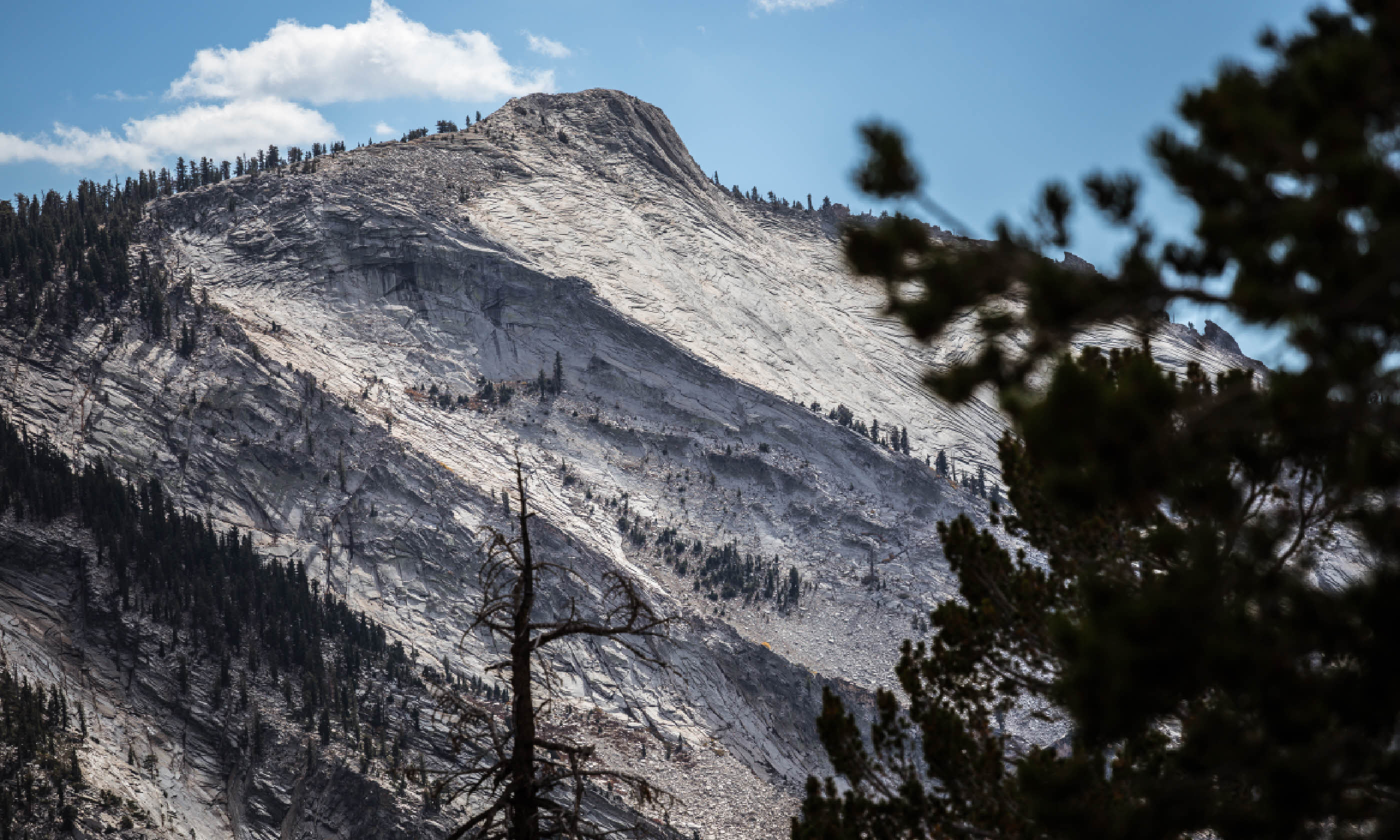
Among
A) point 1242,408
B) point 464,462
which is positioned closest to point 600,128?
point 464,462

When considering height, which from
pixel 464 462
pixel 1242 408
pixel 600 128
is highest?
pixel 600 128

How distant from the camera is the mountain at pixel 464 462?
198 feet

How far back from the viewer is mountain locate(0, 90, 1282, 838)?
198ft

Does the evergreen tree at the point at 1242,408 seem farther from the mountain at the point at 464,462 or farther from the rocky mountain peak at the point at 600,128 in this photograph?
the rocky mountain peak at the point at 600,128

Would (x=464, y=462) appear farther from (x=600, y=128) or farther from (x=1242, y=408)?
(x=1242, y=408)

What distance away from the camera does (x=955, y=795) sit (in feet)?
34.0

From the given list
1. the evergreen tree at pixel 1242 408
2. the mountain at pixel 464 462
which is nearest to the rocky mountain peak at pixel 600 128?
the mountain at pixel 464 462

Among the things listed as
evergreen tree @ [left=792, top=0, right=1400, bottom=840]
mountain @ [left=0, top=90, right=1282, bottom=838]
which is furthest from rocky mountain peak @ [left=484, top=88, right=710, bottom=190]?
evergreen tree @ [left=792, top=0, right=1400, bottom=840]

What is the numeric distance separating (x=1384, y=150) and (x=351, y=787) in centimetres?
6323

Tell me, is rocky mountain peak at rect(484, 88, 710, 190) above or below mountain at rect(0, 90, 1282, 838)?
above

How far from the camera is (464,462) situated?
83812 mm

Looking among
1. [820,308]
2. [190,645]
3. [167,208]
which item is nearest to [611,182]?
[820,308]

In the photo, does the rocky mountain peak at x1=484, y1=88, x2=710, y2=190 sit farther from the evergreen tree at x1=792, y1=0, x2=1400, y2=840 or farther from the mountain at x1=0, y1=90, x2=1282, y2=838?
the evergreen tree at x1=792, y1=0, x2=1400, y2=840

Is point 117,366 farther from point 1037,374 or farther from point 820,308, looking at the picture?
point 1037,374
